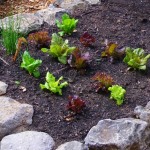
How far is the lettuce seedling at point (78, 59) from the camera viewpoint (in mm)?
3230

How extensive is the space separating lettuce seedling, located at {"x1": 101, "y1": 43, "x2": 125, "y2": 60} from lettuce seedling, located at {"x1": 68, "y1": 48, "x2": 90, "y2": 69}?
211 millimetres

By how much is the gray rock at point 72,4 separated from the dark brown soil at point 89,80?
12cm

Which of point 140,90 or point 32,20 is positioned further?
point 32,20

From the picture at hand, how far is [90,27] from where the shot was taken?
12.7 ft

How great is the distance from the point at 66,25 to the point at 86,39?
243 mm

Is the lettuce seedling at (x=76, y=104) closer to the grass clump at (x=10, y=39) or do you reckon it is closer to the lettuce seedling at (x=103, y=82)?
the lettuce seedling at (x=103, y=82)

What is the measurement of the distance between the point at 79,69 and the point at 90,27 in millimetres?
677

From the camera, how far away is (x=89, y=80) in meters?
3.23

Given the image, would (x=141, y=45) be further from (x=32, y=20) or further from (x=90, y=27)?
(x=32, y=20)

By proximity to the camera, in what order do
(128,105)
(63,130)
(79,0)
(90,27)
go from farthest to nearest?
(79,0), (90,27), (128,105), (63,130)

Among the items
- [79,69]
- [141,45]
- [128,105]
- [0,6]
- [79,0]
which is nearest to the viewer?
[128,105]

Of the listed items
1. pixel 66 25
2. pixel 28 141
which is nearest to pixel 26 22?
pixel 66 25

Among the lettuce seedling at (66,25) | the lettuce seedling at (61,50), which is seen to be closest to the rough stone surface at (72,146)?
the lettuce seedling at (61,50)

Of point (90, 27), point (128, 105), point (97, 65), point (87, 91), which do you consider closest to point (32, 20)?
point (90, 27)
